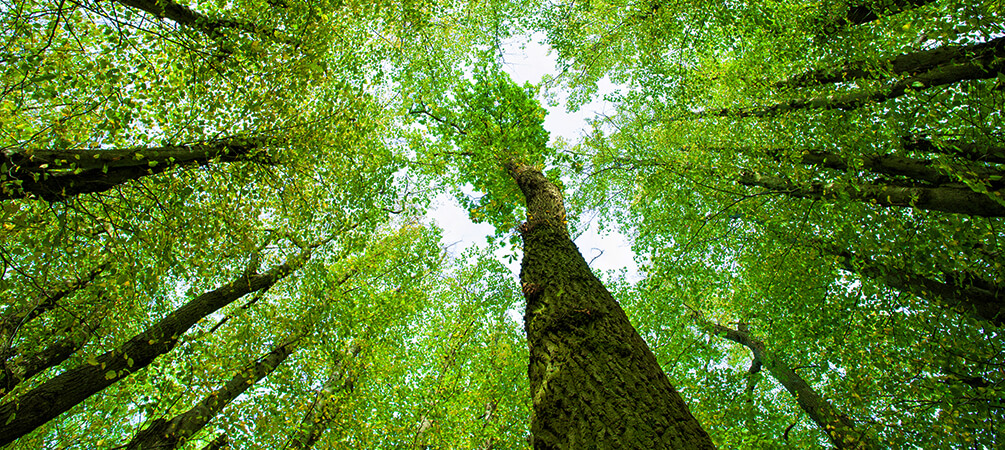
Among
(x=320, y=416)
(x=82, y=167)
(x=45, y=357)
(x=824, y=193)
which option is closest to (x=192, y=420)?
(x=320, y=416)

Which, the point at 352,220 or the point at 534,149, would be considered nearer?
the point at 352,220

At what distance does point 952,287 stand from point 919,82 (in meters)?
2.84

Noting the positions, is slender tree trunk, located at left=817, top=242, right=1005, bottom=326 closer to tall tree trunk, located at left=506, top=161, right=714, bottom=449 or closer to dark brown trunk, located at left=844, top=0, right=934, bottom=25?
dark brown trunk, located at left=844, top=0, right=934, bottom=25

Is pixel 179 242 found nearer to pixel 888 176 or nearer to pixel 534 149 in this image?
pixel 534 149

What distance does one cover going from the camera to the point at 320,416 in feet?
27.8

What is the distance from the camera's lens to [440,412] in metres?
8.96

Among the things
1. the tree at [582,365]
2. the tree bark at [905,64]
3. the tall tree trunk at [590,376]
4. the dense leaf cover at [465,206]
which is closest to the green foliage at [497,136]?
the dense leaf cover at [465,206]

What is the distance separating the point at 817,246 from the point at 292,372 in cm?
1065

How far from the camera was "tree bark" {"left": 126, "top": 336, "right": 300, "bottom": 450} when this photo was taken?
19.0 feet

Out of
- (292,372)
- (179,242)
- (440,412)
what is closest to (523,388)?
(440,412)

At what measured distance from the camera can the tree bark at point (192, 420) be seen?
578 cm

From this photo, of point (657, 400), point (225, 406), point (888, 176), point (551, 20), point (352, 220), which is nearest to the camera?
point (657, 400)

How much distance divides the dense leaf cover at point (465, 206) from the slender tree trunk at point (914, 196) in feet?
0.12

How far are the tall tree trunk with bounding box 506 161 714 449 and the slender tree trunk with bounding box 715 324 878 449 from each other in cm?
426
